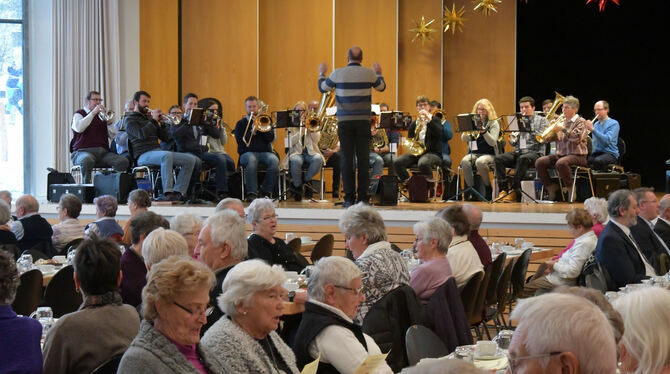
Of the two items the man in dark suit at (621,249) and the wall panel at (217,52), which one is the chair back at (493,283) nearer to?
the man in dark suit at (621,249)

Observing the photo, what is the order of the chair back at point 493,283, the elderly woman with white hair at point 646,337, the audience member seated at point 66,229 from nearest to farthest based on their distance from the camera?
the elderly woman with white hair at point 646,337 < the chair back at point 493,283 < the audience member seated at point 66,229

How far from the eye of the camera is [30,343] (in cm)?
330

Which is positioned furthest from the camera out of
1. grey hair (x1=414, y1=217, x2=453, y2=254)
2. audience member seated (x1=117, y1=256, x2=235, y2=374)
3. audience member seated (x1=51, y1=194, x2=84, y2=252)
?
audience member seated (x1=51, y1=194, x2=84, y2=252)

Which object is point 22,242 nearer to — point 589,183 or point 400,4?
point 589,183

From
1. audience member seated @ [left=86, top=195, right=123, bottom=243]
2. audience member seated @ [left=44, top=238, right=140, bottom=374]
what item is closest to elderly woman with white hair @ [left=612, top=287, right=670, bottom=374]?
audience member seated @ [left=44, top=238, right=140, bottom=374]

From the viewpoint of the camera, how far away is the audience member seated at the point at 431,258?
512cm

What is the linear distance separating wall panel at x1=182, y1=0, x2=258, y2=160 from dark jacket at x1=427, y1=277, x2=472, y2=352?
9494mm

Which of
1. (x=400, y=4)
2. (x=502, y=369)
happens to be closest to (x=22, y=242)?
(x=502, y=369)

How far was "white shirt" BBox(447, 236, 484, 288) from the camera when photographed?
5855 millimetres

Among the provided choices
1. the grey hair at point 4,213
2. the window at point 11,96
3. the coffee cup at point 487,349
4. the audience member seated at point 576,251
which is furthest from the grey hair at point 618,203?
the window at point 11,96

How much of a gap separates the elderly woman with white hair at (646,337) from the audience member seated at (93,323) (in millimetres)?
1802

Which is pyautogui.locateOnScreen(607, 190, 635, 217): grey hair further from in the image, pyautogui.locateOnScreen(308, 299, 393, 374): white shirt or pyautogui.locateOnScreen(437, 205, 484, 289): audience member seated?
pyautogui.locateOnScreen(308, 299, 393, 374): white shirt

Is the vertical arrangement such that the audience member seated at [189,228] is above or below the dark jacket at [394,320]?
above

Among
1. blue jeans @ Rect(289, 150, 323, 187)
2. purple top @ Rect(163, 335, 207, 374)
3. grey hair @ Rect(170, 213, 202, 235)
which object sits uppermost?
blue jeans @ Rect(289, 150, 323, 187)
